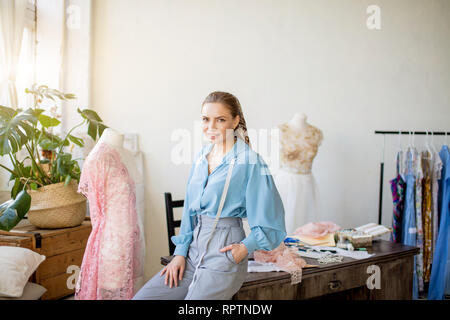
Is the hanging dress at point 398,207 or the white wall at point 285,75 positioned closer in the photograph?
the hanging dress at point 398,207

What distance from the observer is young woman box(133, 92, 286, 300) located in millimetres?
1212

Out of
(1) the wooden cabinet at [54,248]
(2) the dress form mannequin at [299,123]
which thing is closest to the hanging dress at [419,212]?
(2) the dress form mannequin at [299,123]

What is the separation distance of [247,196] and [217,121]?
0.94 feet

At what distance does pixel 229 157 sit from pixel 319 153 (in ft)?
8.39

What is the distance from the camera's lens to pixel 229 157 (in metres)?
1.29

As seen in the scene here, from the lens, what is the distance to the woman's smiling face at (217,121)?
1266mm

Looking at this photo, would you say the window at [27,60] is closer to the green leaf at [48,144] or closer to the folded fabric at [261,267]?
the green leaf at [48,144]

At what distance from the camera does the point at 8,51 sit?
2.60 meters

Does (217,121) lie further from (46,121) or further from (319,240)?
(46,121)

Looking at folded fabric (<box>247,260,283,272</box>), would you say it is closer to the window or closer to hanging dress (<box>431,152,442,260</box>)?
hanging dress (<box>431,152,442,260</box>)

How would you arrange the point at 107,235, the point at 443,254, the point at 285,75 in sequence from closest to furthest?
the point at 107,235
the point at 443,254
the point at 285,75

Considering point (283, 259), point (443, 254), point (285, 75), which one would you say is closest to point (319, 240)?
point (283, 259)

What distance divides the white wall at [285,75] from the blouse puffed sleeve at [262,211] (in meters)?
2.20
